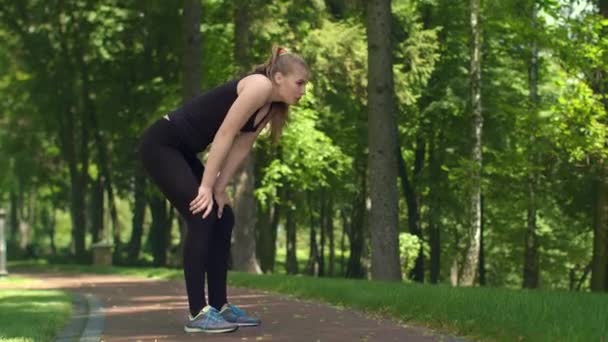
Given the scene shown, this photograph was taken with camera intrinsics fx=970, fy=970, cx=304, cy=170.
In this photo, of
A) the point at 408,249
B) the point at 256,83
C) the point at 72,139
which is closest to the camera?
the point at 256,83

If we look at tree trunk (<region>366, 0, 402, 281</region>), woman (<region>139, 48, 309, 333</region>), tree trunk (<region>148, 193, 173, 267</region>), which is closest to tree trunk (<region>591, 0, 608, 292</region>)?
tree trunk (<region>366, 0, 402, 281</region>)

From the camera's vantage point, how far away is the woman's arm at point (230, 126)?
20.4 feet

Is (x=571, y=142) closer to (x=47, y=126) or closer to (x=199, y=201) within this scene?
(x=199, y=201)

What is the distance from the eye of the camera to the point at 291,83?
6293 mm

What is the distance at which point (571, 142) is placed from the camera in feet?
64.5

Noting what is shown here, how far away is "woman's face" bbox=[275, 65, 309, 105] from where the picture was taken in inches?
248

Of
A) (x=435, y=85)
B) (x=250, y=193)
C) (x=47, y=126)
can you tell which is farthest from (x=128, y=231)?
(x=250, y=193)

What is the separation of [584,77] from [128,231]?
234ft

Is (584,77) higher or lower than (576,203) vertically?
higher

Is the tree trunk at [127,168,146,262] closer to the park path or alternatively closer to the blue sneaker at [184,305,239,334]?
the park path

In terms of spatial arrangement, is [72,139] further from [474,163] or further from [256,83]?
[256,83]

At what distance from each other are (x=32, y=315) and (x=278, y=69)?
416 centimetres

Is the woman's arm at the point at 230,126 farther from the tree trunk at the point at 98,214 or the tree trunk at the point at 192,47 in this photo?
the tree trunk at the point at 98,214

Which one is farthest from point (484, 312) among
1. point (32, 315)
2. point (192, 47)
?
point (192, 47)
